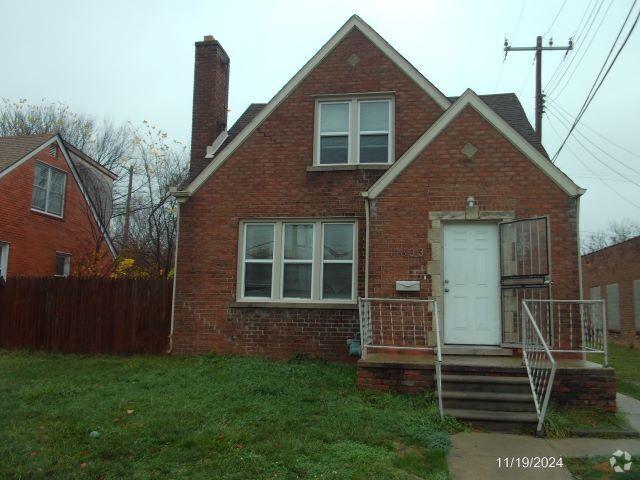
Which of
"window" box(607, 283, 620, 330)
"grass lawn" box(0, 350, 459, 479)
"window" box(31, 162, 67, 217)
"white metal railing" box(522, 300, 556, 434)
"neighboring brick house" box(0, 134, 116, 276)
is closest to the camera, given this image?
"grass lawn" box(0, 350, 459, 479)

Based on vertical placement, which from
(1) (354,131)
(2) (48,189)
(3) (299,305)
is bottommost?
(3) (299,305)

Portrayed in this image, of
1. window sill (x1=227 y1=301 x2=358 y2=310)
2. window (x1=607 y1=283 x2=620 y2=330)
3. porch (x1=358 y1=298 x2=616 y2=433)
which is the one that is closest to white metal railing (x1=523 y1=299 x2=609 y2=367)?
porch (x1=358 y1=298 x2=616 y2=433)

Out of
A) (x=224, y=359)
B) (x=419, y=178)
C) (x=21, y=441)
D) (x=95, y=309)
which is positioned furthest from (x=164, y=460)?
(x=95, y=309)

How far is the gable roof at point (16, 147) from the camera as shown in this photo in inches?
679

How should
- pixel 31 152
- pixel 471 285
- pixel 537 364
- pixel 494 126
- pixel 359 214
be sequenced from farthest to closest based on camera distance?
pixel 31 152, pixel 359 214, pixel 494 126, pixel 471 285, pixel 537 364

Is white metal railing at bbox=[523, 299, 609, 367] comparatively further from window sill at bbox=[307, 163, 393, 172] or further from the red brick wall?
window sill at bbox=[307, 163, 393, 172]

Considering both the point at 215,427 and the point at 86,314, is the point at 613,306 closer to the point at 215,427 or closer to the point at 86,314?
the point at 86,314

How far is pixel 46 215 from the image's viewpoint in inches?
738

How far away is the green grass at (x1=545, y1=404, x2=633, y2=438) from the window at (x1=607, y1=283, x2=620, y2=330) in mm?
18697

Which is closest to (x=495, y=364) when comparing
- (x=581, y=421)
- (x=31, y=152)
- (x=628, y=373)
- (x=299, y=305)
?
(x=581, y=421)

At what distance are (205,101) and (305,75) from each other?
8.92 ft

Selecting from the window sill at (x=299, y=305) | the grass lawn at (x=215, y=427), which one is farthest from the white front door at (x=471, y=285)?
the window sill at (x=299, y=305)

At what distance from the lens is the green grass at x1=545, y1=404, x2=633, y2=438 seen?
6658mm

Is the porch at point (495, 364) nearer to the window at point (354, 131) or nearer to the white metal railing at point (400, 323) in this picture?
the white metal railing at point (400, 323)
